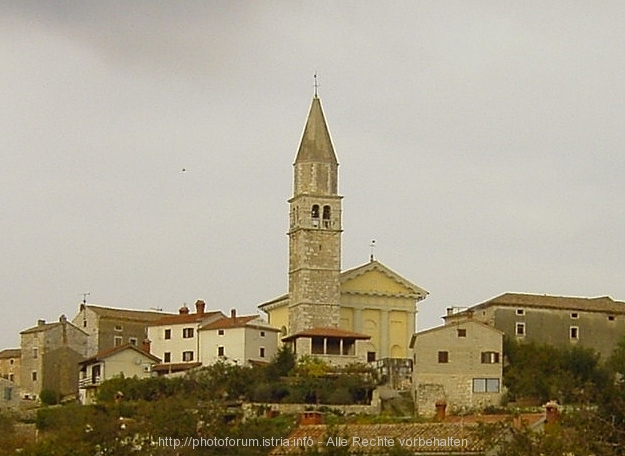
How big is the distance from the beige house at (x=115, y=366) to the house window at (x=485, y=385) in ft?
50.5

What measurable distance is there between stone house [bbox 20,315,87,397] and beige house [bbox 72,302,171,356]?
131cm

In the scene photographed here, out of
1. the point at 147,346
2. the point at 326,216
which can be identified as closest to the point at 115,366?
the point at 147,346

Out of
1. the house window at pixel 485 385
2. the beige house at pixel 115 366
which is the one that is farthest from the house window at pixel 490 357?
the beige house at pixel 115 366

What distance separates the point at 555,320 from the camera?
270ft

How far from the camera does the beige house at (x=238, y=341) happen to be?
83312 millimetres

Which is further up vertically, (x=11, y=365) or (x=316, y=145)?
(x=316, y=145)

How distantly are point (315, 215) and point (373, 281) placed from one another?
4.14 metres

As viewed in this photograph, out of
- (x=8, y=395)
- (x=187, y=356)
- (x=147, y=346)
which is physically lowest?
(x=8, y=395)

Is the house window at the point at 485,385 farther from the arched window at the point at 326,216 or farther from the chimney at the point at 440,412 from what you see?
the arched window at the point at 326,216

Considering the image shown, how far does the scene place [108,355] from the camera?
84438 millimetres

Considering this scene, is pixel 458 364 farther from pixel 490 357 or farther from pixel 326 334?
pixel 326 334

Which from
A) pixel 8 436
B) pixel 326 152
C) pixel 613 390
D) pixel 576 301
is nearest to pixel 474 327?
pixel 576 301

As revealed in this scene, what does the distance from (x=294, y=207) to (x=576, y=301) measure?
14379 mm

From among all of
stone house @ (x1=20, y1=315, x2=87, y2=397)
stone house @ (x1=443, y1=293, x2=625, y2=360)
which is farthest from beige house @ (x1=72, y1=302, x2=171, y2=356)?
stone house @ (x1=443, y1=293, x2=625, y2=360)
